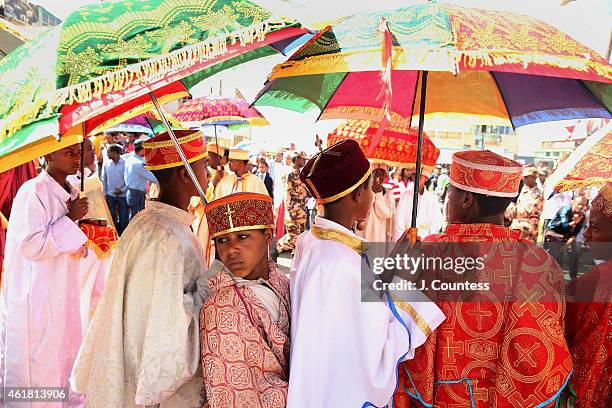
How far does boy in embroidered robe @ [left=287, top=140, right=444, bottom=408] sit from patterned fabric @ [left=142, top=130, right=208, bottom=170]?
102cm

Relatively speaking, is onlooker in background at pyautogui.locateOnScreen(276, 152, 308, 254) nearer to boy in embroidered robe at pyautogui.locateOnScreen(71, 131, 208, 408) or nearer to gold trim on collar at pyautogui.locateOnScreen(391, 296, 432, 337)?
boy in embroidered robe at pyautogui.locateOnScreen(71, 131, 208, 408)

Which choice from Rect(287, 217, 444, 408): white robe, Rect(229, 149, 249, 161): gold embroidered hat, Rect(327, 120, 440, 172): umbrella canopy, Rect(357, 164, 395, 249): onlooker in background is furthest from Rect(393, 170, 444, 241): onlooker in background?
Rect(287, 217, 444, 408): white robe

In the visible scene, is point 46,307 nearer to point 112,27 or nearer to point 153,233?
point 153,233

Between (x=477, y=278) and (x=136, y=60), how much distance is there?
1773 millimetres

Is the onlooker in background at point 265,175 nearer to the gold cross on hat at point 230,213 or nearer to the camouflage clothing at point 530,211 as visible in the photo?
the camouflage clothing at point 530,211

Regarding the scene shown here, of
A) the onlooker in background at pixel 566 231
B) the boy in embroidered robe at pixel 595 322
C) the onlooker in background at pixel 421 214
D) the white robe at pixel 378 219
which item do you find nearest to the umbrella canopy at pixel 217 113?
the white robe at pixel 378 219

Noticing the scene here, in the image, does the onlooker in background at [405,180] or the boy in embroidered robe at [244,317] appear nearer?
the boy in embroidered robe at [244,317]

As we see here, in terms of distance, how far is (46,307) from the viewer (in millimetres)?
Answer: 4164

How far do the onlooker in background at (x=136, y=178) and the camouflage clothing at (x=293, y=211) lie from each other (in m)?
3.54

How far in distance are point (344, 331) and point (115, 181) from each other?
11.9 meters

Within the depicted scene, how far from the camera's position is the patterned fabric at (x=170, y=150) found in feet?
10.4

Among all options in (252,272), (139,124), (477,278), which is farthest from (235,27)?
(139,124)

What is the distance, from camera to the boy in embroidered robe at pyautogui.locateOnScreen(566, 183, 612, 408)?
2674 millimetres
